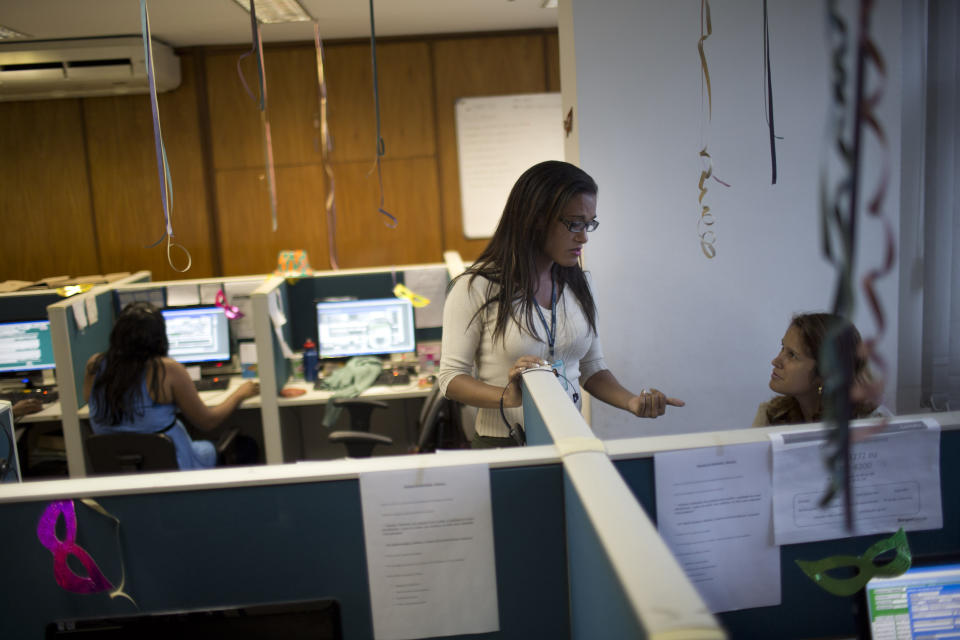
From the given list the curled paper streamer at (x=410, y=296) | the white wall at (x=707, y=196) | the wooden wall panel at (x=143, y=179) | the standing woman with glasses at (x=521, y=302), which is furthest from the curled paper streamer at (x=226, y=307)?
the standing woman with glasses at (x=521, y=302)

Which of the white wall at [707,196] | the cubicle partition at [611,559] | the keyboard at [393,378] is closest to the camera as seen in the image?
the cubicle partition at [611,559]

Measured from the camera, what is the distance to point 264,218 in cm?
509

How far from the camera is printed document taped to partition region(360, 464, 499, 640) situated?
0.96 m

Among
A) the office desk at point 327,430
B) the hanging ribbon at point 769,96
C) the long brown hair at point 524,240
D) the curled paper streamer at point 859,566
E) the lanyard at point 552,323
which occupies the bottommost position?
the office desk at point 327,430

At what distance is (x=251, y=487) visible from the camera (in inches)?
38.2

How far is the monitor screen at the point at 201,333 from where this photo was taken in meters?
3.77

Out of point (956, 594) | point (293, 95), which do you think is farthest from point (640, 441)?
point (293, 95)

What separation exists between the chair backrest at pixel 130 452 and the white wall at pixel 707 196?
1.56m

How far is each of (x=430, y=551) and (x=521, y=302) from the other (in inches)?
30.9

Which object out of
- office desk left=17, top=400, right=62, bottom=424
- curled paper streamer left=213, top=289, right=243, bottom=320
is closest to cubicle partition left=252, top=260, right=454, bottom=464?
curled paper streamer left=213, top=289, right=243, bottom=320

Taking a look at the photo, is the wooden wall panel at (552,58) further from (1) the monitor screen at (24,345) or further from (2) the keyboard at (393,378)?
(1) the monitor screen at (24,345)

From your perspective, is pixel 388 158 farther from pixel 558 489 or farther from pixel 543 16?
pixel 558 489

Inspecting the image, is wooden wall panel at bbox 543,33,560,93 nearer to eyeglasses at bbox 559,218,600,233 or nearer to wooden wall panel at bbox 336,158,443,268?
wooden wall panel at bbox 336,158,443,268

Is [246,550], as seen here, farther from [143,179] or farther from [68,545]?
[143,179]
